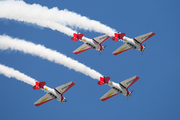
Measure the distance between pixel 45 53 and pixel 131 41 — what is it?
12.3 m

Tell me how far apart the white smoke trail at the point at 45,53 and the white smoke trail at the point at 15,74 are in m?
3.00

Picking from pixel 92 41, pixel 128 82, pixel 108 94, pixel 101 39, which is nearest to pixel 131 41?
pixel 101 39

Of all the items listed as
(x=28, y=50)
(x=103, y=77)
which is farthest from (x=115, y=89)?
(x=28, y=50)

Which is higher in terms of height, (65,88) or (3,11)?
(3,11)

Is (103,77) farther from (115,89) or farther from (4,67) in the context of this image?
(4,67)

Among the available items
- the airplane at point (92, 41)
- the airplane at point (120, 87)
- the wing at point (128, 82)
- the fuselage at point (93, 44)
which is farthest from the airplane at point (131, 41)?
the airplane at point (120, 87)

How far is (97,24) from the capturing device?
17038cm

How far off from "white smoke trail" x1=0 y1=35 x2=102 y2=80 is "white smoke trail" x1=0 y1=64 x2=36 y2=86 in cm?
300

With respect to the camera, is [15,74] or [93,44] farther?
[15,74]

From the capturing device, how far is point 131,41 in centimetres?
17050

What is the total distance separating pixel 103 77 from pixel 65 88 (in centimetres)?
556

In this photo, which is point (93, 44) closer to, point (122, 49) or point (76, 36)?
point (76, 36)

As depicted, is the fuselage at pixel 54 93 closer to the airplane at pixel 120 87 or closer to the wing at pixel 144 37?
the airplane at pixel 120 87

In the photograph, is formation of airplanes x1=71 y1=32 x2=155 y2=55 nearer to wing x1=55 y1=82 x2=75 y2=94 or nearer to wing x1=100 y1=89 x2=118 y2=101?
wing x1=55 y1=82 x2=75 y2=94
